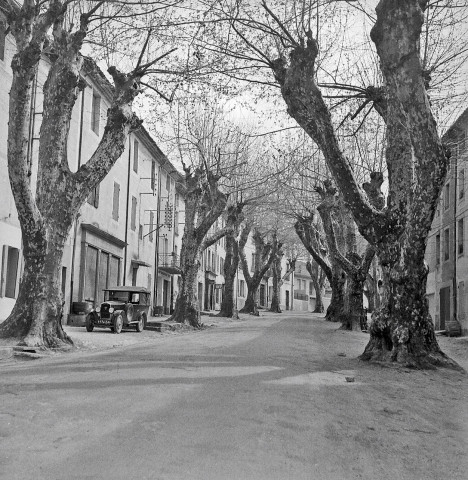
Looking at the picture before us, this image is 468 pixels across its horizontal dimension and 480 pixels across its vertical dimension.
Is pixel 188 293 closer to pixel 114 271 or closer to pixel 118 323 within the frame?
pixel 118 323

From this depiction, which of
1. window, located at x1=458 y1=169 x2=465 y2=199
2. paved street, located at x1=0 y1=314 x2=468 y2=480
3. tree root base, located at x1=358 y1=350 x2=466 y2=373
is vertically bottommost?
paved street, located at x1=0 y1=314 x2=468 y2=480

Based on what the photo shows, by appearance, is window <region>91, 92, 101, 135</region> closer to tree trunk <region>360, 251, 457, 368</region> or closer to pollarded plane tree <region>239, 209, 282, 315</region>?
pollarded plane tree <region>239, 209, 282, 315</region>

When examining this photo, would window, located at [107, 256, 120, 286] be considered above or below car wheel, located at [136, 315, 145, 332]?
above

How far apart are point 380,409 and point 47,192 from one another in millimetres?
8254

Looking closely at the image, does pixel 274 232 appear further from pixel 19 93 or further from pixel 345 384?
pixel 345 384

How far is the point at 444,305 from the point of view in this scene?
99.4 feet

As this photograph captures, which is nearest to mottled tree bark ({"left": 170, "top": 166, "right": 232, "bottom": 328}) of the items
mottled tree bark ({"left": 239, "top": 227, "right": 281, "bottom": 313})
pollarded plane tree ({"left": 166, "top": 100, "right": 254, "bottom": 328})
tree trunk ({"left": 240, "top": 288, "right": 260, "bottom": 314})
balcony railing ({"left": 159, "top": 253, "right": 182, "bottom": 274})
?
pollarded plane tree ({"left": 166, "top": 100, "right": 254, "bottom": 328})

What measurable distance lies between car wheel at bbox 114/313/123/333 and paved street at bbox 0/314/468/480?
33.3 feet

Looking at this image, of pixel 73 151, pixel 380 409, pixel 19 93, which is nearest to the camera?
pixel 380 409

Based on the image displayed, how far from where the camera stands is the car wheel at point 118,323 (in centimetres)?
1922

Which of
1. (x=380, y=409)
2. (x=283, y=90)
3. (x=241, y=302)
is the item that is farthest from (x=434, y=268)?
(x=241, y=302)

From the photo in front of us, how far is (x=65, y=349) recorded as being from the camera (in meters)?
12.0

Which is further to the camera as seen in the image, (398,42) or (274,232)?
(274,232)

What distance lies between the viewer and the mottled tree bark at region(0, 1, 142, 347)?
1162cm
